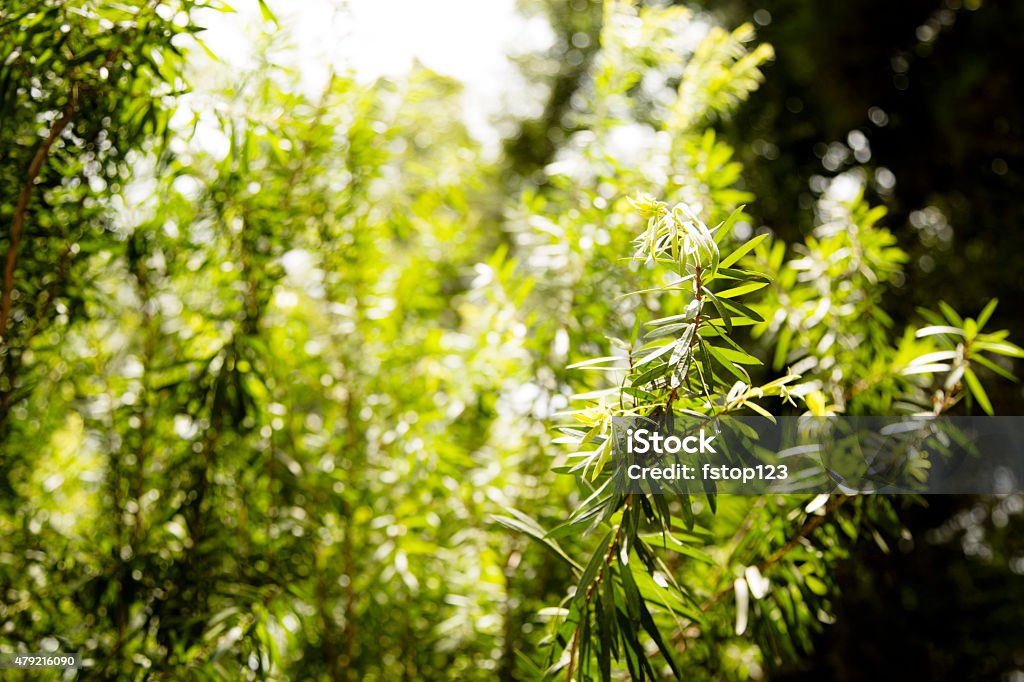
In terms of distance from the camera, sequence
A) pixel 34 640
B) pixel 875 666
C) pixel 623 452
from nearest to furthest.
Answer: pixel 623 452 < pixel 34 640 < pixel 875 666

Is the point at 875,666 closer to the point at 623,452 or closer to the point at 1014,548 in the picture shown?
the point at 1014,548

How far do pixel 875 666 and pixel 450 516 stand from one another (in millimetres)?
1089

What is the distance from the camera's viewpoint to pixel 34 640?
813 mm

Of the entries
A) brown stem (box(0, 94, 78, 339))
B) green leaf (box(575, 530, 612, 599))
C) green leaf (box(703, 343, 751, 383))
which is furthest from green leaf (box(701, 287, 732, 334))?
brown stem (box(0, 94, 78, 339))

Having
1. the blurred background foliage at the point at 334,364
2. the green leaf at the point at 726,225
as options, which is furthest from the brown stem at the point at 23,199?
the green leaf at the point at 726,225

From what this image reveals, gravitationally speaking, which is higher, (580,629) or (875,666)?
(580,629)

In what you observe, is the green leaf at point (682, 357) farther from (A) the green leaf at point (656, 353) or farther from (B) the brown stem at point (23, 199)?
(B) the brown stem at point (23, 199)

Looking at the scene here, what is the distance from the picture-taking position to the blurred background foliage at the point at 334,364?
0.74 m

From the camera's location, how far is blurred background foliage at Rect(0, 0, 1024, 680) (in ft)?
2.42

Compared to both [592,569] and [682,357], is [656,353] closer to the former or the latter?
[682,357]

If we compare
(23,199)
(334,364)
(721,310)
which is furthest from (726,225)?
(334,364)

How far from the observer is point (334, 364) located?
3.76 feet

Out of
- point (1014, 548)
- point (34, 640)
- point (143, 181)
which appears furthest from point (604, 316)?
point (1014, 548)

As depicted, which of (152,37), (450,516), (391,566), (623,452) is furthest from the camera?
(450,516)
